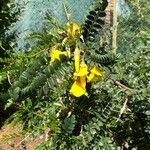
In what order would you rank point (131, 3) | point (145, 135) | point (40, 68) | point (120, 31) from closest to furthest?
point (40, 68), point (145, 135), point (120, 31), point (131, 3)

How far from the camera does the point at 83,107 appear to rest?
182 centimetres

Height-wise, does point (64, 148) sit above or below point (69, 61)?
below

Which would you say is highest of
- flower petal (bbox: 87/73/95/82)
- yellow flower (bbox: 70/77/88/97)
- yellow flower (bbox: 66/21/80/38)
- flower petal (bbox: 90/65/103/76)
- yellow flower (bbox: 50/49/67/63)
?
yellow flower (bbox: 66/21/80/38)

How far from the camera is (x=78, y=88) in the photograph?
1659 mm

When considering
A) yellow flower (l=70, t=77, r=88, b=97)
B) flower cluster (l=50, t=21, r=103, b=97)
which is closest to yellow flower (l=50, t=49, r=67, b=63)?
flower cluster (l=50, t=21, r=103, b=97)

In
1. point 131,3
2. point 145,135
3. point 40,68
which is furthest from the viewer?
point 131,3

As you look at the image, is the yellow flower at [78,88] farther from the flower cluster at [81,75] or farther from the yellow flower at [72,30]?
the yellow flower at [72,30]

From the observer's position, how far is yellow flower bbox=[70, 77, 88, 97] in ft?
5.39

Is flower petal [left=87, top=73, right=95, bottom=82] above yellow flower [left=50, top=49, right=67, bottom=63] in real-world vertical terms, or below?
below

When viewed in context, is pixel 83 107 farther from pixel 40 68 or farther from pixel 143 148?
pixel 143 148

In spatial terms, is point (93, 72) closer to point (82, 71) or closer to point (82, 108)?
point (82, 71)

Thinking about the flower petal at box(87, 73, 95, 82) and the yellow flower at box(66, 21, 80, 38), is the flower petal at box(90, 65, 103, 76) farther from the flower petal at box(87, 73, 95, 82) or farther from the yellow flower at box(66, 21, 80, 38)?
the yellow flower at box(66, 21, 80, 38)

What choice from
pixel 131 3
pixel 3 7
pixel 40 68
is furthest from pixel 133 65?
pixel 3 7

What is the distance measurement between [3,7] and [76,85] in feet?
17.7
